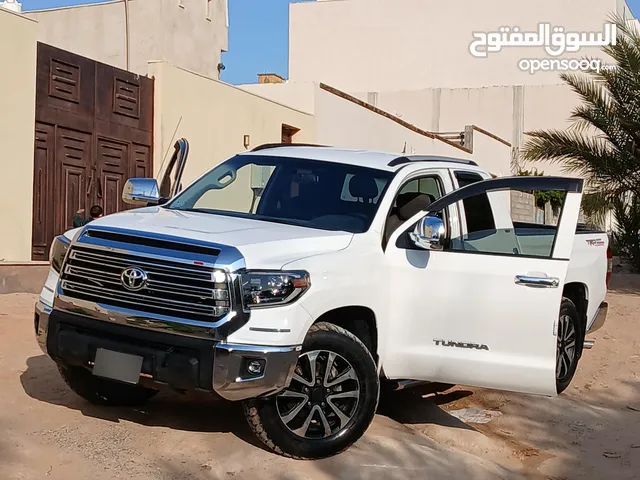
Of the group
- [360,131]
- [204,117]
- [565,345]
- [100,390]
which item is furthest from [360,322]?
[360,131]

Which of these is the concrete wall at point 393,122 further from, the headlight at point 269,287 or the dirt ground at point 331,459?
the headlight at point 269,287

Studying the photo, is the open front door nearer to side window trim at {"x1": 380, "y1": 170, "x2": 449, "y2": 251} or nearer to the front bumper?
side window trim at {"x1": 380, "y1": 170, "x2": 449, "y2": 251}

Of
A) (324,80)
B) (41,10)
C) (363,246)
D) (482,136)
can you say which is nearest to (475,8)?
(324,80)

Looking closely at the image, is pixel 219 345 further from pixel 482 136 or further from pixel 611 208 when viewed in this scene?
pixel 482 136

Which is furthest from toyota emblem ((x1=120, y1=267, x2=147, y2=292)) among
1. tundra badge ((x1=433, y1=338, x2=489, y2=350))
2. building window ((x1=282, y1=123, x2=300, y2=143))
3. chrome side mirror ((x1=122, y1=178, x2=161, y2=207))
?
building window ((x1=282, y1=123, x2=300, y2=143))

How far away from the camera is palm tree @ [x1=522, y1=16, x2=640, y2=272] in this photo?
52.8 ft

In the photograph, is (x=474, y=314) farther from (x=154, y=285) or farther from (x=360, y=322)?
(x=154, y=285)

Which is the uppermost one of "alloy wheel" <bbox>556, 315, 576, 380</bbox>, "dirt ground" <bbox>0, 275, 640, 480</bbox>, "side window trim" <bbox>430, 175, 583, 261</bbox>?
"side window trim" <bbox>430, 175, 583, 261</bbox>

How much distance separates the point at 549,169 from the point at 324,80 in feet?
41.1

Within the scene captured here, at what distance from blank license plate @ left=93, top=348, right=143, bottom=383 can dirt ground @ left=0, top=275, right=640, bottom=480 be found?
53cm

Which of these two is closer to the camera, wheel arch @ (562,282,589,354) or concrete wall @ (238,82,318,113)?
wheel arch @ (562,282,589,354)

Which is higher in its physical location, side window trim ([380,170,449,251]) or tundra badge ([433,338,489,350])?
side window trim ([380,170,449,251])

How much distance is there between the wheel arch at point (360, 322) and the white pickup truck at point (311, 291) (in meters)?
0.01

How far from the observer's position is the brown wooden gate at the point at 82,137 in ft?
41.8
